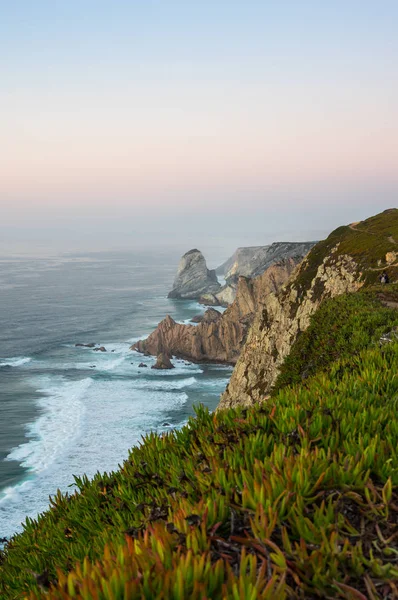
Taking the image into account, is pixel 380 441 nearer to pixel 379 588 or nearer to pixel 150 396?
pixel 379 588

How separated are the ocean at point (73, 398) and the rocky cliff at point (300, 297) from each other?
11.6m

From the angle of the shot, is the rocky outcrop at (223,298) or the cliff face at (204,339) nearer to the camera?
the cliff face at (204,339)

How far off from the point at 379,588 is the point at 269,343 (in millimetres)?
43809

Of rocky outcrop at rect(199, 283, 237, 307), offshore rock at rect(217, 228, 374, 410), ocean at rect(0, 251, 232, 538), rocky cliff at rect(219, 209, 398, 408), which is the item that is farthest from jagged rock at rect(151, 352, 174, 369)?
rocky outcrop at rect(199, 283, 237, 307)

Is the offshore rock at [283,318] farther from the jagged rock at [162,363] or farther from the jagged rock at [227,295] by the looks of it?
the jagged rock at [227,295]

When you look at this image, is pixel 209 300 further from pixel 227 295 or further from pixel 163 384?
pixel 163 384

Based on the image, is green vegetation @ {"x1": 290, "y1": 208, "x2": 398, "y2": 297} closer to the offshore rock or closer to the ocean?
the offshore rock

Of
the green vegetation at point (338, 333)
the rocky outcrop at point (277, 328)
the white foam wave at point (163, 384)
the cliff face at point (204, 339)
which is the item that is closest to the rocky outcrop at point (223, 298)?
the cliff face at point (204, 339)

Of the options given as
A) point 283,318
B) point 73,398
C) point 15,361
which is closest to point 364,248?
point 283,318

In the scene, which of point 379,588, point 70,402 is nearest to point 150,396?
point 70,402

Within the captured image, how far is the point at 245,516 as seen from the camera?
3314 millimetres

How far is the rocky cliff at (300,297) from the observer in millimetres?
42688

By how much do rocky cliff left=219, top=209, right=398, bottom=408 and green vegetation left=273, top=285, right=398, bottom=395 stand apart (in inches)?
730

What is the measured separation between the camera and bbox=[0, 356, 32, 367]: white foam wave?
88.7 m
